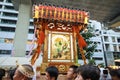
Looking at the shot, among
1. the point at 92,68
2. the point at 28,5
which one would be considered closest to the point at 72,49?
the point at 92,68

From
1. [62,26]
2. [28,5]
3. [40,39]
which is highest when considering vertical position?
[28,5]

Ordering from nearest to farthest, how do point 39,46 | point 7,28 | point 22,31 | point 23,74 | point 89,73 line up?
point 89,73, point 23,74, point 39,46, point 22,31, point 7,28

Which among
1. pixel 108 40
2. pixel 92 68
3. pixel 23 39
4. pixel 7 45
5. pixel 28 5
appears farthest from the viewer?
pixel 108 40

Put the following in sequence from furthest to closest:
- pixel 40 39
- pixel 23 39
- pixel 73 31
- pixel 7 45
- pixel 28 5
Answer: pixel 7 45 → pixel 28 5 → pixel 23 39 → pixel 73 31 → pixel 40 39

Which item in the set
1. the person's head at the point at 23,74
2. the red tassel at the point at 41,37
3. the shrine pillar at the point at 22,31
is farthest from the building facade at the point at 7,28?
the person's head at the point at 23,74

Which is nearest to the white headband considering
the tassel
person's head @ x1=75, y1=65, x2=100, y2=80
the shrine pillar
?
person's head @ x1=75, y1=65, x2=100, y2=80

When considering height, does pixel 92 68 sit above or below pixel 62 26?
below

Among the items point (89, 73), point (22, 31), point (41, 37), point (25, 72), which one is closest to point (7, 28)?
point (22, 31)

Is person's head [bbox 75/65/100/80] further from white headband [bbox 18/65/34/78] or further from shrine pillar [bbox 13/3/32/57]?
shrine pillar [bbox 13/3/32/57]

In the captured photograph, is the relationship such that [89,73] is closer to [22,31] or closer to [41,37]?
[41,37]

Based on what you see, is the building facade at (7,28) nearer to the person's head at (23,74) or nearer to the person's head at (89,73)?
the person's head at (23,74)

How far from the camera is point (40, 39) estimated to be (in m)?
4.73

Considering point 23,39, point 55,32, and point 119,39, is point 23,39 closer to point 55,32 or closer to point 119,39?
point 55,32

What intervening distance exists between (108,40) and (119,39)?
11.8ft
